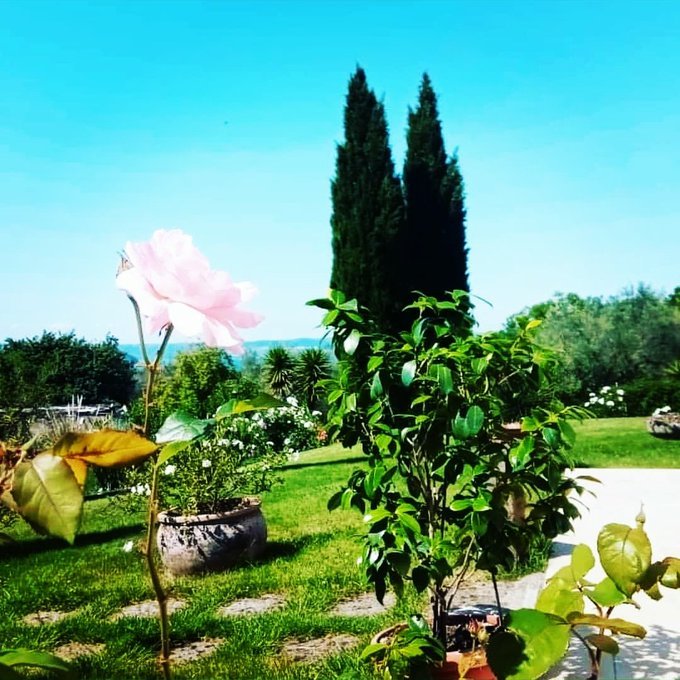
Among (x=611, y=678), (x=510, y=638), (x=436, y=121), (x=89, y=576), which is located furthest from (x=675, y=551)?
(x=436, y=121)

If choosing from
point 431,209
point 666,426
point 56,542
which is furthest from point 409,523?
point 431,209

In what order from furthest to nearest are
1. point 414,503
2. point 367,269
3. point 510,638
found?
point 367,269
point 414,503
point 510,638

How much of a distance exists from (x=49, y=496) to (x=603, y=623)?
997 millimetres

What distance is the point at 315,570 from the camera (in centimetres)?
491

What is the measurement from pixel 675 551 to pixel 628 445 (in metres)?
5.20

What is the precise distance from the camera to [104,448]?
2.06 ft

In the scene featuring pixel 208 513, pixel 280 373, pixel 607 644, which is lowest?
pixel 208 513

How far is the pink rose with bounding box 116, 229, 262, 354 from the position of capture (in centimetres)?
63

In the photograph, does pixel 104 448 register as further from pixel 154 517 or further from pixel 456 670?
pixel 456 670

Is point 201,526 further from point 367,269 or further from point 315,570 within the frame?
point 367,269

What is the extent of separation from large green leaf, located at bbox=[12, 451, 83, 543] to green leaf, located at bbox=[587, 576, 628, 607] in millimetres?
971

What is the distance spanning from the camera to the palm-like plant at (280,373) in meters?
15.0

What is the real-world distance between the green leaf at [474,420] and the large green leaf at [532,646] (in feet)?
3.87

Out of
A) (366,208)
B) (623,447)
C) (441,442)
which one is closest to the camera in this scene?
(441,442)
